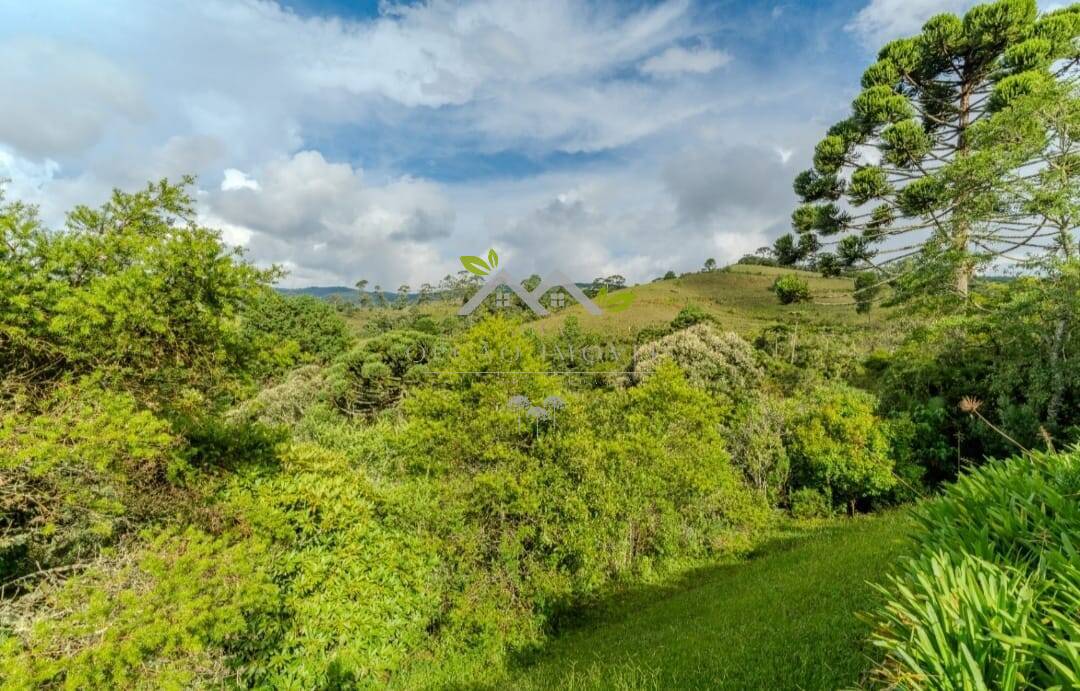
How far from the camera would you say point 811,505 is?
15.7m

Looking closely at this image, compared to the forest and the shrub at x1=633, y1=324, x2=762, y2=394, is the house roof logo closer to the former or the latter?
the forest

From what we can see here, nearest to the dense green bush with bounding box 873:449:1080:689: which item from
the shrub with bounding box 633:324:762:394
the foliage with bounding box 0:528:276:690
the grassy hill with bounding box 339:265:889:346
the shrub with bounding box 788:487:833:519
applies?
the foliage with bounding box 0:528:276:690

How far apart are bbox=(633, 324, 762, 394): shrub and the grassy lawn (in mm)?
7243

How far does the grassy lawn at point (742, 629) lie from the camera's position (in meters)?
4.38

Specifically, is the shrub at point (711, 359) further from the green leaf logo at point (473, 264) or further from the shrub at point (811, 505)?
Answer: the green leaf logo at point (473, 264)

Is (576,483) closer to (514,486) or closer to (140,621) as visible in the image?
(514,486)

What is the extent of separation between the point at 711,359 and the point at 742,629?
1342cm

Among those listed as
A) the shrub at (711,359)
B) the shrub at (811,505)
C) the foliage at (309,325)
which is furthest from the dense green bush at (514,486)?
the foliage at (309,325)

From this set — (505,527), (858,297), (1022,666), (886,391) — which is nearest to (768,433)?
(886,391)

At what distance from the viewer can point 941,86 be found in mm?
16688

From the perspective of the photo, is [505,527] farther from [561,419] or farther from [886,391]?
[886,391]

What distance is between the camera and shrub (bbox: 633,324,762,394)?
59.8 feet

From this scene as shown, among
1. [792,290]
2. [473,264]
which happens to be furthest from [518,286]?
[792,290]

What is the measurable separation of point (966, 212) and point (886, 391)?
20.9 feet
